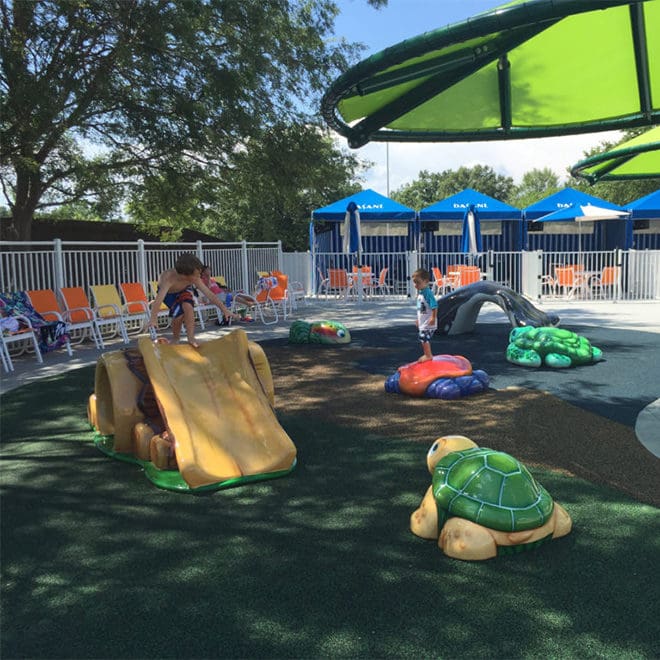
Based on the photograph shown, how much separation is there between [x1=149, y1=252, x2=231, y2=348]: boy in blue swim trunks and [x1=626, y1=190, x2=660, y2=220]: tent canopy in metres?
20.1

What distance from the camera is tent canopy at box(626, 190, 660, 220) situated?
23.0 metres

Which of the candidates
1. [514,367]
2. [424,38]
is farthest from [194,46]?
[424,38]

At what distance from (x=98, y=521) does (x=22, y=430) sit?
2636 millimetres

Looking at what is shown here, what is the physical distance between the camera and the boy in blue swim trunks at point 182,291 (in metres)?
6.88

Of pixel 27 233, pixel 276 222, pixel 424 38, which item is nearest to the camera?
pixel 424 38

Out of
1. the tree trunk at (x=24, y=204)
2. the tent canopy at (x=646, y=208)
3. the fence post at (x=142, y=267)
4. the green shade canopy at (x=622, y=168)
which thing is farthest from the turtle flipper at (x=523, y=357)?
the tent canopy at (x=646, y=208)

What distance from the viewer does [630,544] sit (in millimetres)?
3721

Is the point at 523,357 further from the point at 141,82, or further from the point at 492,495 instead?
the point at 141,82

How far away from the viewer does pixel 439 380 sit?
7.50 metres

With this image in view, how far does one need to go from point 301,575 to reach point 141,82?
12210mm

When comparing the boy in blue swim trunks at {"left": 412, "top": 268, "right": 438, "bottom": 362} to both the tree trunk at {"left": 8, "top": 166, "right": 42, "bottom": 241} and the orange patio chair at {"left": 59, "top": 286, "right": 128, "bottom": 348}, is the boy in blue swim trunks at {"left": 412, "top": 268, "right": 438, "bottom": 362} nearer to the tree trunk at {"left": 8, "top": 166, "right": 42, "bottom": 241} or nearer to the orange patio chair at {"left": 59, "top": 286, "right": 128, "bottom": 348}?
the orange patio chair at {"left": 59, "top": 286, "right": 128, "bottom": 348}

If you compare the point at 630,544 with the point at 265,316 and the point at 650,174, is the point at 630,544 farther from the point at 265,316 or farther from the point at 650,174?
the point at 265,316

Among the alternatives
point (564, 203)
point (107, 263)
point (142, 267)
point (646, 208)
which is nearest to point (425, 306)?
point (142, 267)

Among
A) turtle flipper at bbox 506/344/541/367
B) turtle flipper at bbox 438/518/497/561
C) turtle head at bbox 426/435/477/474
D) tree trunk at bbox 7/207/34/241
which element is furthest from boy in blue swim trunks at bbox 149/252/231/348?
tree trunk at bbox 7/207/34/241
